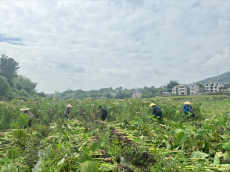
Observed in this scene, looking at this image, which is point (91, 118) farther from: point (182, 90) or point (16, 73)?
point (182, 90)

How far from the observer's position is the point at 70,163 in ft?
7.96

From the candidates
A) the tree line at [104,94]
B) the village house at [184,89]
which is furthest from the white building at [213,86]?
the tree line at [104,94]

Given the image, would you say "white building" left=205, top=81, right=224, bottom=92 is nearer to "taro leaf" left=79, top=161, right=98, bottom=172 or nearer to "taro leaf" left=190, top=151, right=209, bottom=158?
"taro leaf" left=190, top=151, right=209, bottom=158

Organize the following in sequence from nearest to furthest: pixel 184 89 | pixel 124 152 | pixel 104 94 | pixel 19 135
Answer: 1. pixel 124 152
2. pixel 19 135
3. pixel 104 94
4. pixel 184 89

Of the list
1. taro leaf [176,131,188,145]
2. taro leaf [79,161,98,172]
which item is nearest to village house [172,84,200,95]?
taro leaf [176,131,188,145]

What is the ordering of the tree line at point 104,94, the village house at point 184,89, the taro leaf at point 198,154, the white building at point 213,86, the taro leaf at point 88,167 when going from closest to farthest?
1. the taro leaf at point 88,167
2. the taro leaf at point 198,154
3. the tree line at point 104,94
4. the white building at point 213,86
5. the village house at point 184,89

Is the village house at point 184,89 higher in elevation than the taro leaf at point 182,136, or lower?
higher

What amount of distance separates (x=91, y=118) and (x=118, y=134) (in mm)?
5474

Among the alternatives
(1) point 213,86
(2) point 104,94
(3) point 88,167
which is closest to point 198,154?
(3) point 88,167

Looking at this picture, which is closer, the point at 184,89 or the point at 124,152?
the point at 124,152

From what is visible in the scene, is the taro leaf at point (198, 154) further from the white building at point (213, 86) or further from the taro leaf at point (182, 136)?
the white building at point (213, 86)

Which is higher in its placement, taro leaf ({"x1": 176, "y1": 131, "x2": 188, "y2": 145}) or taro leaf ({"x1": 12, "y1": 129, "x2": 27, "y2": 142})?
taro leaf ({"x1": 176, "y1": 131, "x2": 188, "y2": 145})

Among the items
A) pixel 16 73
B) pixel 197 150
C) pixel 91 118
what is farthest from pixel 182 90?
pixel 197 150

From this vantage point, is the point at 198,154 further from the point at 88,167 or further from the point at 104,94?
the point at 104,94
